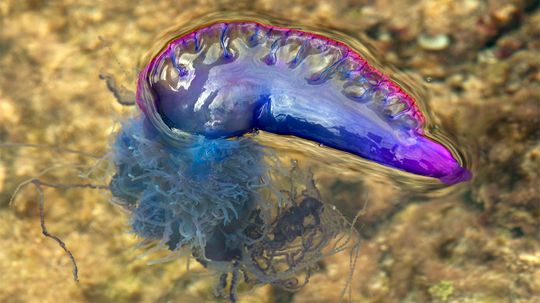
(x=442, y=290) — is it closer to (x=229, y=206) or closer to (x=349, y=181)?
(x=349, y=181)

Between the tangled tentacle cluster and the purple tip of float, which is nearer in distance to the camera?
the purple tip of float

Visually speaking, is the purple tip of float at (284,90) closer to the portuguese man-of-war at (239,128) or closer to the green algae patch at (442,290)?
the portuguese man-of-war at (239,128)

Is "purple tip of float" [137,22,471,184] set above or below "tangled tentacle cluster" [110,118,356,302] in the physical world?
above

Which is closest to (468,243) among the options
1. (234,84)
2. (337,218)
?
(337,218)

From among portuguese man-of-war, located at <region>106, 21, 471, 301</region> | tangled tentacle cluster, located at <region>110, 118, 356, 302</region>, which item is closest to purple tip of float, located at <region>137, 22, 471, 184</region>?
portuguese man-of-war, located at <region>106, 21, 471, 301</region>

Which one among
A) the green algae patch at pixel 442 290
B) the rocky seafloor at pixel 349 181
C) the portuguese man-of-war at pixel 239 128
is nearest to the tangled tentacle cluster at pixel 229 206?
A: the portuguese man-of-war at pixel 239 128

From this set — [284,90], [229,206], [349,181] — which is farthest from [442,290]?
[284,90]

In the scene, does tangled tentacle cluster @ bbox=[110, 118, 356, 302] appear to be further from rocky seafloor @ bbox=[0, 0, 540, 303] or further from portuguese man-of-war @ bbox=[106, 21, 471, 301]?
rocky seafloor @ bbox=[0, 0, 540, 303]

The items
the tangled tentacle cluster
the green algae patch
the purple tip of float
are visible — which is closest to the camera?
the purple tip of float
